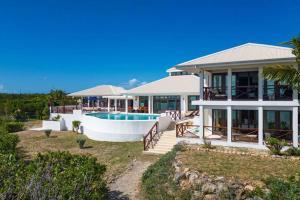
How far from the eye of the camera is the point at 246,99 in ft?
66.1

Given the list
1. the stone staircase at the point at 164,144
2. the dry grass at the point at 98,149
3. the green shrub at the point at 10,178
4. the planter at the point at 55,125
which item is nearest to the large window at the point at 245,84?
the stone staircase at the point at 164,144

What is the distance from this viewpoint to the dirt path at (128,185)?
12.8 m

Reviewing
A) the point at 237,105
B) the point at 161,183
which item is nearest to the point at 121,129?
the point at 237,105

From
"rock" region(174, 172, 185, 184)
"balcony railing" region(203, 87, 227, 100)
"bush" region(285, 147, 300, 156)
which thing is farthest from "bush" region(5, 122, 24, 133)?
"bush" region(285, 147, 300, 156)

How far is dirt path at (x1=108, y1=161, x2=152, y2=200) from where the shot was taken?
12.8 m

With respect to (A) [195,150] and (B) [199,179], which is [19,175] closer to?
(B) [199,179]

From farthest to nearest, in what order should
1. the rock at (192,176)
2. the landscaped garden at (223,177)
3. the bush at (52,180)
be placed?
the rock at (192,176), the landscaped garden at (223,177), the bush at (52,180)

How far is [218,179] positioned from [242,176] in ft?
3.84

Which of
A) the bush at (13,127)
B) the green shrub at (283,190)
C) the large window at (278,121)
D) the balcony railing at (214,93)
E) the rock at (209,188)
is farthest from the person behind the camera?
the bush at (13,127)

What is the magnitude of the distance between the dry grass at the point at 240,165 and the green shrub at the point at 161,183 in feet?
3.55

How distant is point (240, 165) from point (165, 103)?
2339 centimetres

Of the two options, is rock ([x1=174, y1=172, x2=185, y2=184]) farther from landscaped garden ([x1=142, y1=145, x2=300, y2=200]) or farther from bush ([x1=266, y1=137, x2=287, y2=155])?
bush ([x1=266, y1=137, x2=287, y2=155])

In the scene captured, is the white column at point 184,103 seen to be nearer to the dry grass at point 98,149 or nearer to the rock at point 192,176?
the dry grass at point 98,149

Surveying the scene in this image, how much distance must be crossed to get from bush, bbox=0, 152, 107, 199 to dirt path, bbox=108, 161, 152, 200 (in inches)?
76.3
